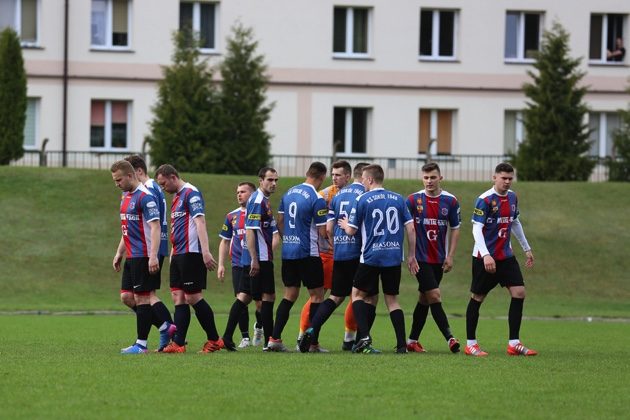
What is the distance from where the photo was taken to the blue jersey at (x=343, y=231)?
16.5m

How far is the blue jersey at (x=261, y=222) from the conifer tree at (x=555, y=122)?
80.5 feet

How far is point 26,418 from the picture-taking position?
1009cm

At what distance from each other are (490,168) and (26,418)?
37.7m

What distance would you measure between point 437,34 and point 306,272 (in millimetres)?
32962

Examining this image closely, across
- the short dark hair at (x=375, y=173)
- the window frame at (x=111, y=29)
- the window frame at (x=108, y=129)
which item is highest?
the window frame at (x=111, y=29)

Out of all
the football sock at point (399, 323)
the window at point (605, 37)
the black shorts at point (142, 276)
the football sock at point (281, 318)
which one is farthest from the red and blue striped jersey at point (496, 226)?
the window at point (605, 37)

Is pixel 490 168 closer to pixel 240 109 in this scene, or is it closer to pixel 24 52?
pixel 240 109

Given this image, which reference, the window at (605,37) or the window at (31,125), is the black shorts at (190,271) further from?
the window at (605,37)

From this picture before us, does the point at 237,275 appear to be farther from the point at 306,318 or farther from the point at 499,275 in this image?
the point at 499,275

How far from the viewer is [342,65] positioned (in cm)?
4775

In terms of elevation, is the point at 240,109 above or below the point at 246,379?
above

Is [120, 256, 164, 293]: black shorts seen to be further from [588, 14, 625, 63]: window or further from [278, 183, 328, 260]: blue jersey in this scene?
[588, 14, 625, 63]: window

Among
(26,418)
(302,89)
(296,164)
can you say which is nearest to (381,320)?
(26,418)

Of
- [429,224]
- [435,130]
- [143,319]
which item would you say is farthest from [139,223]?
[435,130]
